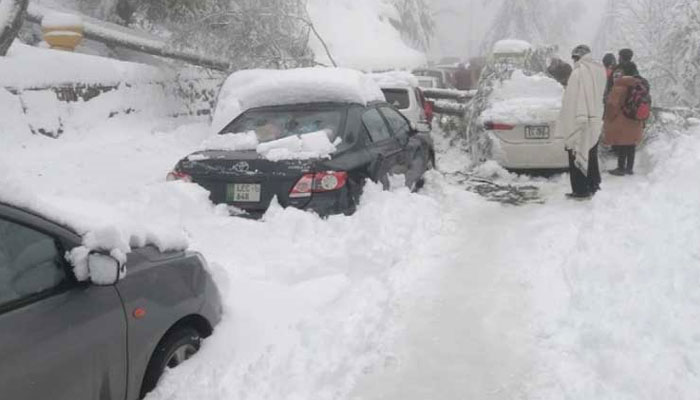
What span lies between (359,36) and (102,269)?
106ft

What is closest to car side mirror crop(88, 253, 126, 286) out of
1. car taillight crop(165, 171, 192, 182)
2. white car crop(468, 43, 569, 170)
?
car taillight crop(165, 171, 192, 182)

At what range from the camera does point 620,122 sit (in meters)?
9.12

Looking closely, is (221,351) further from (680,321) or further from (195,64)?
(195,64)

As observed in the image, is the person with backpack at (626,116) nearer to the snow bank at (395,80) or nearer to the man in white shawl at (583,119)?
the man in white shawl at (583,119)

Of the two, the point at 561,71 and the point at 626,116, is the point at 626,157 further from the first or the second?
the point at 561,71

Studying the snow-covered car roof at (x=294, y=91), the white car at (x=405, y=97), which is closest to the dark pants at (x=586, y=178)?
the snow-covered car roof at (x=294, y=91)

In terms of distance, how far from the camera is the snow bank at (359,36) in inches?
1181

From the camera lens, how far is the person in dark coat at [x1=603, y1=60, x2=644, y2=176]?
9.07 m

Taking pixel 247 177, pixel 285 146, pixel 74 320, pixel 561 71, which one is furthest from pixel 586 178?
pixel 74 320

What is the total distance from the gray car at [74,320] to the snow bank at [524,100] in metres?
6.93

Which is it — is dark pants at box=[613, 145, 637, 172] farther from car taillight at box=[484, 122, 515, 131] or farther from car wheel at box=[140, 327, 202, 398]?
car wheel at box=[140, 327, 202, 398]

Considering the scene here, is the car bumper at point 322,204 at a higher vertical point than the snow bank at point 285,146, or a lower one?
lower

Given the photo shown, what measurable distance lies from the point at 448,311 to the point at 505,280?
0.83m

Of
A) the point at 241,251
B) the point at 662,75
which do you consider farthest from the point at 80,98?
the point at 662,75
